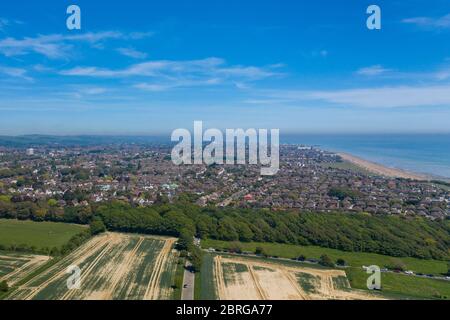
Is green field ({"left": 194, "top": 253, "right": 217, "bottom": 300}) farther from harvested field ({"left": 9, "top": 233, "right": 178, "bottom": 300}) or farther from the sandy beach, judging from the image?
the sandy beach

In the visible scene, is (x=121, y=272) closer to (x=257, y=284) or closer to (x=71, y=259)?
(x=71, y=259)

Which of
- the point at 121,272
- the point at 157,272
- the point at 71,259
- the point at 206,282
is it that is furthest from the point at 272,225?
the point at 71,259

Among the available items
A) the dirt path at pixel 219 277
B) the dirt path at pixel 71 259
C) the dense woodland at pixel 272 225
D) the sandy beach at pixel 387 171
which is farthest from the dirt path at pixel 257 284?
the sandy beach at pixel 387 171

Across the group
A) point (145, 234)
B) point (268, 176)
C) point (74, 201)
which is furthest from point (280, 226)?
point (268, 176)
